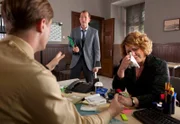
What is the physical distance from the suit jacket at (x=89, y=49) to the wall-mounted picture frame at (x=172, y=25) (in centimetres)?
283

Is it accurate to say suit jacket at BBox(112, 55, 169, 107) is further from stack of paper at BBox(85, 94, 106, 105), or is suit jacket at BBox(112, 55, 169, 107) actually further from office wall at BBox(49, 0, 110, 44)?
office wall at BBox(49, 0, 110, 44)

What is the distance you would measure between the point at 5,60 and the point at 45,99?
0.58 feet

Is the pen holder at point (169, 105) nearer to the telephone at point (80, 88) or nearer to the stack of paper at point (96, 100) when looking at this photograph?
the stack of paper at point (96, 100)

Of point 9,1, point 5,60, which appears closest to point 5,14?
point 9,1

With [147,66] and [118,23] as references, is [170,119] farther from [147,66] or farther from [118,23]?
[118,23]

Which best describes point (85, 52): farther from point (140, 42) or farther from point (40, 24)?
point (40, 24)

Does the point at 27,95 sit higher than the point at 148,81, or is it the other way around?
the point at 27,95

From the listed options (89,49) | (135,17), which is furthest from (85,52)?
(135,17)

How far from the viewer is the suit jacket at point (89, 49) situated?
2.52 meters

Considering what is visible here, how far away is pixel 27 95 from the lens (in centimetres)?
48

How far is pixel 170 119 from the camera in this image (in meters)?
0.86

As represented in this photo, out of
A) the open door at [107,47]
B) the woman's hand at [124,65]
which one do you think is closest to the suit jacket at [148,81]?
the woman's hand at [124,65]

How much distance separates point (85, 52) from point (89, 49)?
8cm

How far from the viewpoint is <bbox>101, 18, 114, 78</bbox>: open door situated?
18.7 ft
